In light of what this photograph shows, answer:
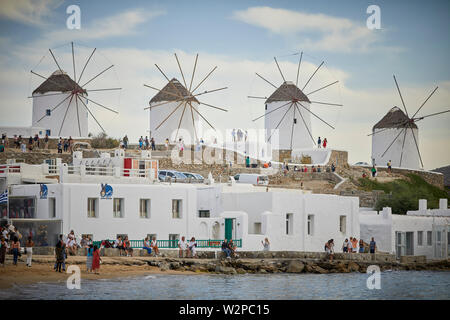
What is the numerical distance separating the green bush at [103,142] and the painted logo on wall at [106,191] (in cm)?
2510

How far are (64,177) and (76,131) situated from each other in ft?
89.7

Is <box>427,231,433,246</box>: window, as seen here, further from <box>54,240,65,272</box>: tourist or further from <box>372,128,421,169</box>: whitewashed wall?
<box>372,128,421,169</box>: whitewashed wall

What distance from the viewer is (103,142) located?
2608 inches

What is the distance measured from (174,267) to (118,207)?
5.32m

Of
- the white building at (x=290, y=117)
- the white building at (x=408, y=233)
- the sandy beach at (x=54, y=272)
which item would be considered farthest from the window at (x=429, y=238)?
the white building at (x=290, y=117)

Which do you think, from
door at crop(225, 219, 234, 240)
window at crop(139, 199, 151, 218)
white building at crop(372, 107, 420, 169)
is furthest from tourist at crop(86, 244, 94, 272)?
white building at crop(372, 107, 420, 169)

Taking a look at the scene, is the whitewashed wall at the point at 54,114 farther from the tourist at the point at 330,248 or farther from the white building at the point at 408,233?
the tourist at the point at 330,248

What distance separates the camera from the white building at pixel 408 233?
155ft

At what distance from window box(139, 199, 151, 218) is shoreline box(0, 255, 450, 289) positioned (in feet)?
14.3

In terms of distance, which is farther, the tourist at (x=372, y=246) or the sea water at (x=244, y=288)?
the tourist at (x=372, y=246)

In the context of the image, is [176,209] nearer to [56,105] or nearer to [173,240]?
[173,240]
